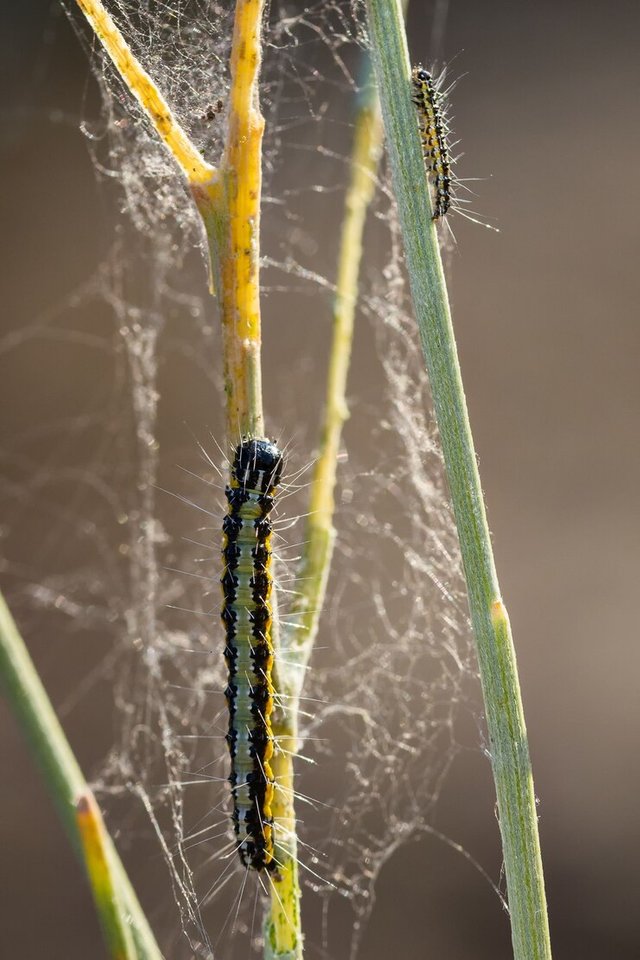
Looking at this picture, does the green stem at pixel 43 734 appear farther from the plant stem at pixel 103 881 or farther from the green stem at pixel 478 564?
the green stem at pixel 478 564

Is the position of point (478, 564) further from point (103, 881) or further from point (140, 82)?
point (140, 82)

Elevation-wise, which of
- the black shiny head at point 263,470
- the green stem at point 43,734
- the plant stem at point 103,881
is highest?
the black shiny head at point 263,470

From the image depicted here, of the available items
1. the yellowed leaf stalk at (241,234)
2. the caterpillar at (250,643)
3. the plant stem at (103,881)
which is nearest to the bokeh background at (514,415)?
the caterpillar at (250,643)

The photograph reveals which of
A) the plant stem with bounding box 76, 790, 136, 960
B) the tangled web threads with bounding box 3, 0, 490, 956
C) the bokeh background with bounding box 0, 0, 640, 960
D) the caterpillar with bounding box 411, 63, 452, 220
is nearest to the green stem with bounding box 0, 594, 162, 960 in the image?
the plant stem with bounding box 76, 790, 136, 960

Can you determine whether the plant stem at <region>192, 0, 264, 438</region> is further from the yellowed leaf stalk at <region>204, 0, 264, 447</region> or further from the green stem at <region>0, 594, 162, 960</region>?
the green stem at <region>0, 594, 162, 960</region>

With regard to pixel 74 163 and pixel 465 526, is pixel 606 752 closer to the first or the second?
pixel 465 526

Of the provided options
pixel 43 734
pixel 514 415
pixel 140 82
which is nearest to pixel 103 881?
pixel 43 734
